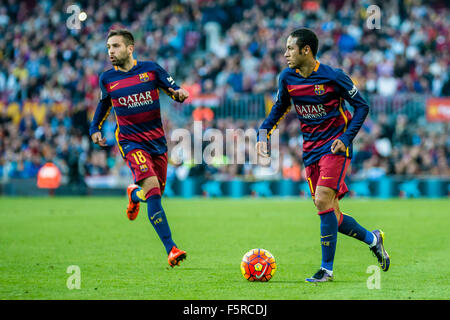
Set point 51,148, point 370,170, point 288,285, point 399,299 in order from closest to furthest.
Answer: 1. point 399,299
2. point 288,285
3. point 370,170
4. point 51,148

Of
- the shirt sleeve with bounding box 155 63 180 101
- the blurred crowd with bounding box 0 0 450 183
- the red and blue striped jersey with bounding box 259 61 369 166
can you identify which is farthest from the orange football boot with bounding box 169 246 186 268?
the blurred crowd with bounding box 0 0 450 183

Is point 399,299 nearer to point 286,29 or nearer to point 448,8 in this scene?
point 286,29

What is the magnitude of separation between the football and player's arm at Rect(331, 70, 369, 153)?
1293mm

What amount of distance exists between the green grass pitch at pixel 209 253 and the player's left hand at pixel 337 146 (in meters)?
1.30

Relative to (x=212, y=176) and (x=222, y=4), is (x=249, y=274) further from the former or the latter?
(x=222, y=4)

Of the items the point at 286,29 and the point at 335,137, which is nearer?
the point at 335,137

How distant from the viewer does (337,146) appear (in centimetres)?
790

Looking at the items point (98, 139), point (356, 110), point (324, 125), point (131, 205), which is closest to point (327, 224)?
point (324, 125)
